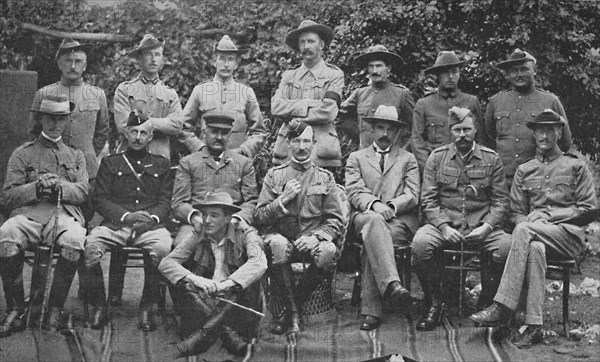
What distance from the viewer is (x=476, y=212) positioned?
6.48m

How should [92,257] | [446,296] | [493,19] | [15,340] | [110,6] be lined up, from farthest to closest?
1. [110,6]
2. [493,19]
3. [446,296]
4. [92,257]
5. [15,340]

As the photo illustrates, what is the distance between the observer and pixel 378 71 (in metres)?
7.17

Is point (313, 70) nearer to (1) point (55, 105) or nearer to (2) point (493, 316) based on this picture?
(1) point (55, 105)

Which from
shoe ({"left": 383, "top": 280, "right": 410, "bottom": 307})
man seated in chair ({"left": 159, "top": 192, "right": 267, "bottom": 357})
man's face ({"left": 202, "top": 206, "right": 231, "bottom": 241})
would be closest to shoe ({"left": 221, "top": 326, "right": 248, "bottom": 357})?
man seated in chair ({"left": 159, "top": 192, "right": 267, "bottom": 357})

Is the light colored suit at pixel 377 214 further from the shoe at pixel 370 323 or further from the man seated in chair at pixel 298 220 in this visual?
the man seated in chair at pixel 298 220

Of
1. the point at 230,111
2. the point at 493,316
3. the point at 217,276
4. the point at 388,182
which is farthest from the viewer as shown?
the point at 230,111

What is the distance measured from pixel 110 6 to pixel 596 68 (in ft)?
18.5

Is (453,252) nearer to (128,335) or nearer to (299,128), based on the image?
(299,128)

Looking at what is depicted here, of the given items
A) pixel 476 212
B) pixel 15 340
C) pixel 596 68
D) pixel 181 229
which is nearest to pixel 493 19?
pixel 596 68

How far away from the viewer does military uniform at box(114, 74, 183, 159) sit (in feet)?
23.0

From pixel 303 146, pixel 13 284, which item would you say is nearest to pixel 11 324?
pixel 13 284

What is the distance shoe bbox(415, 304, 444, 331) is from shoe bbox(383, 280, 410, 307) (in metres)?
0.19

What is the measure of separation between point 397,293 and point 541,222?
3.79 feet

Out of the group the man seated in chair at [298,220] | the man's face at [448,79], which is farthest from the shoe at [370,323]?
the man's face at [448,79]
